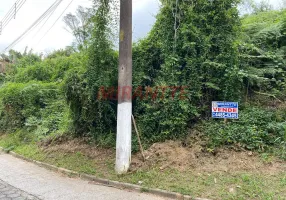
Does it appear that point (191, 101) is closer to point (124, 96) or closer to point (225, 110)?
point (225, 110)

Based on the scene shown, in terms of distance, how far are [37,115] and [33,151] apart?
131 inches

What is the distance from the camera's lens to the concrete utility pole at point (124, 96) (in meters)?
5.86

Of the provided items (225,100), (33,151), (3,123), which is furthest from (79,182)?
(3,123)

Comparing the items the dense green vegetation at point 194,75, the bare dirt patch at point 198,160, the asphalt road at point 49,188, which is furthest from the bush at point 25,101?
the bare dirt patch at point 198,160

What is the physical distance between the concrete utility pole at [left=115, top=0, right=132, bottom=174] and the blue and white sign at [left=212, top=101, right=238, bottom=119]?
90.9 inches

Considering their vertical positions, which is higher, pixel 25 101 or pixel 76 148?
pixel 25 101

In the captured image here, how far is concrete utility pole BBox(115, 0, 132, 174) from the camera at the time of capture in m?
5.86

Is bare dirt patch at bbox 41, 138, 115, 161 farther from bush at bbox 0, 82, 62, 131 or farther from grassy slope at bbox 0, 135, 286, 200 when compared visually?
bush at bbox 0, 82, 62, 131

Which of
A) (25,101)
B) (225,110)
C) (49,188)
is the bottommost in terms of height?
(49,188)

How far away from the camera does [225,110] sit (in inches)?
241

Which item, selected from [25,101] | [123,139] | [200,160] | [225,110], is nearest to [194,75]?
[225,110]

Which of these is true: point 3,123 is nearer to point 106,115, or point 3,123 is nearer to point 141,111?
point 106,115

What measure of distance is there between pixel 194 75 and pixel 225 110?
1.34m

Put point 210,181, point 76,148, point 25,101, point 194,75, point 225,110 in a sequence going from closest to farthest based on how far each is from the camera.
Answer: point 210,181, point 225,110, point 194,75, point 76,148, point 25,101
